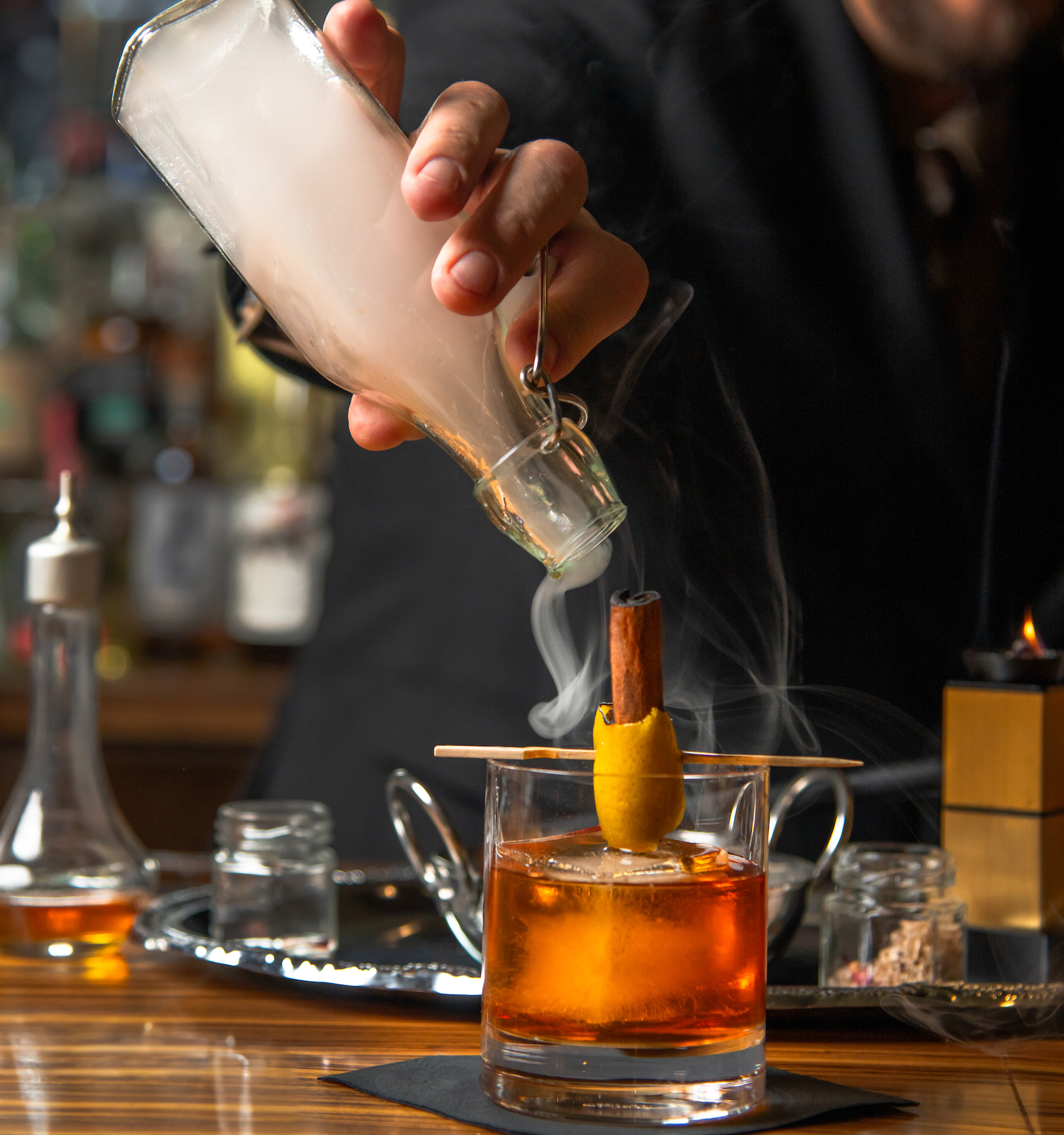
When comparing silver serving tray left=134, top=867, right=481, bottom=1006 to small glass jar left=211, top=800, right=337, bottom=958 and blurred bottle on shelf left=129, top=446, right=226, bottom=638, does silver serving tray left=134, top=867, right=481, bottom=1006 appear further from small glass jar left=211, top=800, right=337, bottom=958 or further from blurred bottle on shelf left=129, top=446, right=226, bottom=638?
blurred bottle on shelf left=129, top=446, right=226, bottom=638

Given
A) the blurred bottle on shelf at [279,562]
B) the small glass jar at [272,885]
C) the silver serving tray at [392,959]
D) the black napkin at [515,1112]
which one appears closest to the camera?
the black napkin at [515,1112]

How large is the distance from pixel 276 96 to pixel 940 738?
46 cm

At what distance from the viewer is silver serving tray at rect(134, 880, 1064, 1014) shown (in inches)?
26.8

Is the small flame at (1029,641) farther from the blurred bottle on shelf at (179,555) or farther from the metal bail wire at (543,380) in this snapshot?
the blurred bottle on shelf at (179,555)

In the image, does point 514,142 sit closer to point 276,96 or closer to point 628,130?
point 628,130

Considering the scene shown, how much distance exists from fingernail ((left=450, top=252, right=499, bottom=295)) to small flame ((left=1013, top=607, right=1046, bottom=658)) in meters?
0.35

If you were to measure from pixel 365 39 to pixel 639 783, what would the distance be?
0.40 m

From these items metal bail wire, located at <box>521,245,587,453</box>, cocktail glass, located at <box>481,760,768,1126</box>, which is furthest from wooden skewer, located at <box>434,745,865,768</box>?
metal bail wire, located at <box>521,245,587,453</box>

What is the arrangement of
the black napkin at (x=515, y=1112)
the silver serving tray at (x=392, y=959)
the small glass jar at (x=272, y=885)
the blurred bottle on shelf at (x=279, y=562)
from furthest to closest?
the blurred bottle on shelf at (x=279, y=562), the small glass jar at (x=272, y=885), the silver serving tray at (x=392, y=959), the black napkin at (x=515, y=1112)

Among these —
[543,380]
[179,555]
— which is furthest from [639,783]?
[179,555]

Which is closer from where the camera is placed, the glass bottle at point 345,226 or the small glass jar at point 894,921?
the glass bottle at point 345,226

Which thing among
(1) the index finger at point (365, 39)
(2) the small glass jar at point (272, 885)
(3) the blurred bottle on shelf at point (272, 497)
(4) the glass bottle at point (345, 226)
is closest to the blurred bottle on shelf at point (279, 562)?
(3) the blurred bottle on shelf at point (272, 497)

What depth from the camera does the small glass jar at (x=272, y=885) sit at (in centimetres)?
83

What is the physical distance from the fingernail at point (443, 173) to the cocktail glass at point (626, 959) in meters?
0.23
